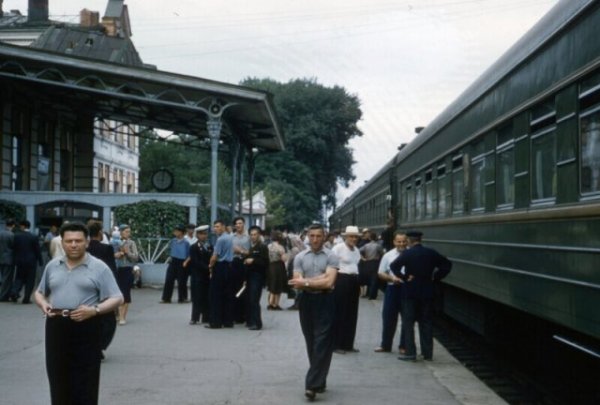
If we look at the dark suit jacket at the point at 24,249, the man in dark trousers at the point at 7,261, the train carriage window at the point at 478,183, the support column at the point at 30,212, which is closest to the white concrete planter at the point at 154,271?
the support column at the point at 30,212

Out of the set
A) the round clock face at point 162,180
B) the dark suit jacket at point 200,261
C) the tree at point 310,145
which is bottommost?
the dark suit jacket at point 200,261

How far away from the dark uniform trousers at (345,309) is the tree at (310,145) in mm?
55650

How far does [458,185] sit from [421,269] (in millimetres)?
2261

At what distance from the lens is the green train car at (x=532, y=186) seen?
27.3ft

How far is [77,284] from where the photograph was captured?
7539 mm

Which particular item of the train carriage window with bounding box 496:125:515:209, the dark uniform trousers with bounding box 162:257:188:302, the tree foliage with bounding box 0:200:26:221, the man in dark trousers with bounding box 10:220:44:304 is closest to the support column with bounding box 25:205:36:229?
the tree foliage with bounding box 0:200:26:221

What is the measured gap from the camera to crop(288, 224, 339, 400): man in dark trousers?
1037 centimetres

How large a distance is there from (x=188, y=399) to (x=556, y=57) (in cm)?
443

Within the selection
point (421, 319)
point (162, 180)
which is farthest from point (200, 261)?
point (162, 180)

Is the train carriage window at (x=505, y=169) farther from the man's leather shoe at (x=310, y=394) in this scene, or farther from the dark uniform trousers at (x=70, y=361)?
the dark uniform trousers at (x=70, y=361)

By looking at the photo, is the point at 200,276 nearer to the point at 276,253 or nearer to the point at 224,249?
the point at 224,249

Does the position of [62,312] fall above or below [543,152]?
below

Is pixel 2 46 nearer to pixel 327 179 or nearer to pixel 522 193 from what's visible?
pixel 522 193

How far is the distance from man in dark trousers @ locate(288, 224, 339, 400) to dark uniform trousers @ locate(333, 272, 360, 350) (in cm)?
321
